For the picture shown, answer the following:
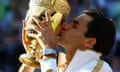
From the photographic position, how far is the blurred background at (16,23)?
494 centimetres

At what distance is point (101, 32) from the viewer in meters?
2.26

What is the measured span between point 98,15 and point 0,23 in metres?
3.05

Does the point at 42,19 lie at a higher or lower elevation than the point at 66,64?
higher

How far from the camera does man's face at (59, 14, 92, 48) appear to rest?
7.41 ft

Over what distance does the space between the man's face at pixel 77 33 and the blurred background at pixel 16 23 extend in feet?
8.29

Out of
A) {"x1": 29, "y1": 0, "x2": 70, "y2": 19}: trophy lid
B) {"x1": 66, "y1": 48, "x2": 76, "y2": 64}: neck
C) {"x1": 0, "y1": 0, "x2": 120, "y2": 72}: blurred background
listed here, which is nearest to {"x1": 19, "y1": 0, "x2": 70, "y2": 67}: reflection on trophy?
{"x1": 29, "y1": 0, "x2": 70, "y2": 19}: trophy lid

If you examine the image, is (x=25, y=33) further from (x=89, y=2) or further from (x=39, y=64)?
(x=89, y=2)

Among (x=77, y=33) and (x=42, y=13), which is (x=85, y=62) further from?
(x=42, y=13)

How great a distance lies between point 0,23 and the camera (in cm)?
524

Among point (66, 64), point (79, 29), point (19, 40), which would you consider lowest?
point (19, 40)

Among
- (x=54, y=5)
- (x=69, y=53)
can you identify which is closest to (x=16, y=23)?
(x=69, y=53)

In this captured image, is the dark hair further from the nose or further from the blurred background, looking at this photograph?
the blurred background

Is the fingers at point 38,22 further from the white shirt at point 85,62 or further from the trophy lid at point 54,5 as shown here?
the white shirt at point 85,62

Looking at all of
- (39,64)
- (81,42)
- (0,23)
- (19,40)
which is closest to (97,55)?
(81,42)
